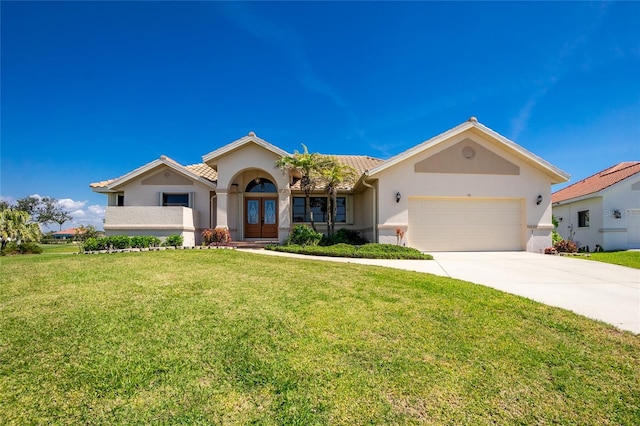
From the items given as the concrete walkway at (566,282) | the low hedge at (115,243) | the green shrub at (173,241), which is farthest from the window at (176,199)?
the concrete walkway at (566,282)

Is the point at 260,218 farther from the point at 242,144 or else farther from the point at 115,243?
the point at 115,243

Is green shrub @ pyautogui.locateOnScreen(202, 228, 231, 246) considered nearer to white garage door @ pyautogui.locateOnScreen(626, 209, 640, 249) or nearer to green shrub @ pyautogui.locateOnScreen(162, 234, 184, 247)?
green shrub @ pyautogui.locateOnScreen(162, 234, 184, 247)

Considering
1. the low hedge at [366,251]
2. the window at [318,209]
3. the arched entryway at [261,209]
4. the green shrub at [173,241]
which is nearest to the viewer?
the low hedge at [366,251]

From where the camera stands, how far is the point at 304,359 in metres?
3.20

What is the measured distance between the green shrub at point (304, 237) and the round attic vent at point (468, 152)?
7.86 metres

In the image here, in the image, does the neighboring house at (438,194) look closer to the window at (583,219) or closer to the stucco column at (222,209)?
the stucco column at (222,209)

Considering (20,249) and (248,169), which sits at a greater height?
(248,169)

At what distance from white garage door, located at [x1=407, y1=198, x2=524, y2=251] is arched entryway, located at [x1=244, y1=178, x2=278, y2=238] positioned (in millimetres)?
7414

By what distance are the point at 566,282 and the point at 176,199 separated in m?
16.2

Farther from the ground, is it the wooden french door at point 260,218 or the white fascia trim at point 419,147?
the white fascia trim at point 419,147

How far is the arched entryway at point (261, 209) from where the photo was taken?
1609 cm

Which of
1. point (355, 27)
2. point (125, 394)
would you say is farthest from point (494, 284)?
point (355, 27)

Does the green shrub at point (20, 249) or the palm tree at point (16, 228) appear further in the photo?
the palm tree at point (16, 228)

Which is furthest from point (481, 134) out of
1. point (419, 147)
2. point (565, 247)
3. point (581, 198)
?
point (581, 198)
